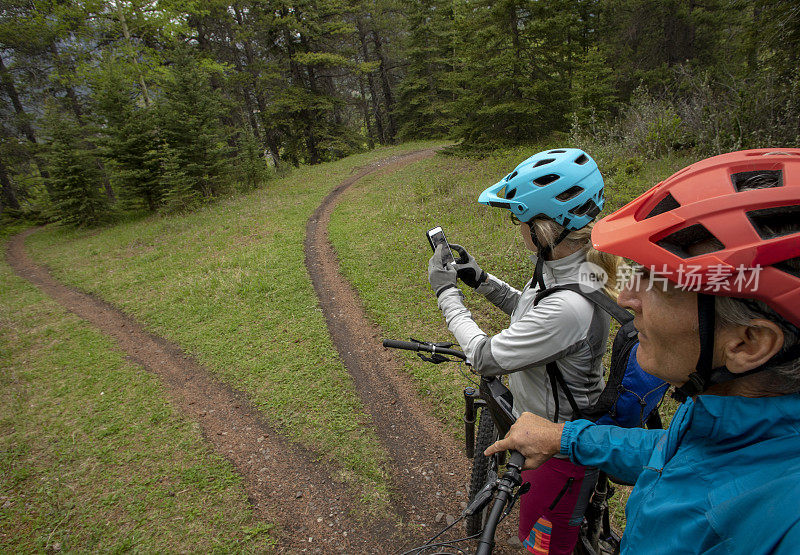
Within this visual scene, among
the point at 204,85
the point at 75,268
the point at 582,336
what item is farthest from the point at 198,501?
the point at 204,85

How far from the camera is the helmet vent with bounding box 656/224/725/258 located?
1117mm

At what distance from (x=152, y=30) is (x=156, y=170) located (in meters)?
7.09

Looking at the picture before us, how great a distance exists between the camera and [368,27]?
30.8m

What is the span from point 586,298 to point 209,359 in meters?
7.02

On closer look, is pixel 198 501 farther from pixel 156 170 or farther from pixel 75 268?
pixel 156 170

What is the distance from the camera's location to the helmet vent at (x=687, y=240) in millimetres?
1117

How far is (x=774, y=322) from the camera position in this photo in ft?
3.26

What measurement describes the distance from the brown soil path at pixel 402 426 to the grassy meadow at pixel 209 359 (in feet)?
0.60

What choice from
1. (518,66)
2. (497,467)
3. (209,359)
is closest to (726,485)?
(497,467)

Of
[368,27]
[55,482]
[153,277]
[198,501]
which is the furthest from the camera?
[368,27]

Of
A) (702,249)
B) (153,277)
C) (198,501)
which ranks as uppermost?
(702,249)

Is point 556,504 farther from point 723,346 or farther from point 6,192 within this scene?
point 6,192

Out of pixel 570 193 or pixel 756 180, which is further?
pixel 570 193

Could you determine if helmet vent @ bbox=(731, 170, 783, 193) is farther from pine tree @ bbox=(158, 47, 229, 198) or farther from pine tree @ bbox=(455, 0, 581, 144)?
pine tree @ bbox=(158, 47, 229, 198)
